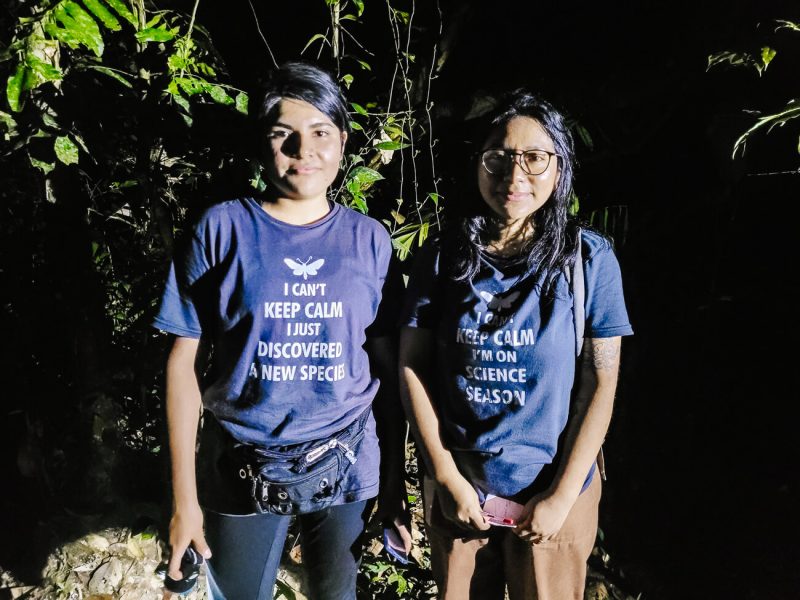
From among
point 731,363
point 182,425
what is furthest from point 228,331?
point 731,363

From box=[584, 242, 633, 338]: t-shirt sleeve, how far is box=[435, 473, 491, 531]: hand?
48 cm

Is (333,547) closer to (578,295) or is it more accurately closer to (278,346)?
(278,346)

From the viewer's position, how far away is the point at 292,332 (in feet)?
4.67

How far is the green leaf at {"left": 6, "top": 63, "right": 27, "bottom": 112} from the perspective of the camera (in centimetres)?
138

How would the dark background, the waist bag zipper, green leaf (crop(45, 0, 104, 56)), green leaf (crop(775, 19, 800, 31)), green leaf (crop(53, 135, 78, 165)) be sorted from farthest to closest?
the dark background < green leaf (crop(775, 19, 800, 31)) < green leaf (crop(53, 135, 78, 165)) < the waist bag zipper < green leaf (crop(45, 0, 104, 56))

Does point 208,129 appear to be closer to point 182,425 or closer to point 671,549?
point 182,425

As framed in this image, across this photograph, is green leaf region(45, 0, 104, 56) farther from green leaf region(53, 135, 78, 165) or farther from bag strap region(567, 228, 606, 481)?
bag strap region(567, 228, 606, 481)

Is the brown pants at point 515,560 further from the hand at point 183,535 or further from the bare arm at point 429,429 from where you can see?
the hand at point 183,535

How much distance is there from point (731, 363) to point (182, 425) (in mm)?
2161

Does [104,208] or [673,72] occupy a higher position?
[673,72]

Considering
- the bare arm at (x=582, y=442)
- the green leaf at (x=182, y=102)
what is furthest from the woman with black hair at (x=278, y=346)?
the bare arm at (x=582, y=442)

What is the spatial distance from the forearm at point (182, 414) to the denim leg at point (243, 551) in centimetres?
13

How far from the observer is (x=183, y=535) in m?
1.46

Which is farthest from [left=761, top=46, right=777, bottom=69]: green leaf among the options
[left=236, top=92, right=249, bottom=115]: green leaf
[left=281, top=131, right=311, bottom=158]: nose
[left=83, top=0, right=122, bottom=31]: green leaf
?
[left=83, top=0, right=122, bottom=31]: green leaf
